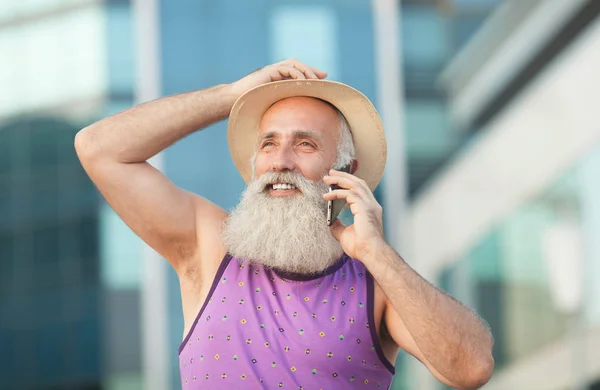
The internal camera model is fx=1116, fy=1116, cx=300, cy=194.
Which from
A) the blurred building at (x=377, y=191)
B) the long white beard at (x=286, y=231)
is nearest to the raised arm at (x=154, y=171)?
the long white beard at (x=286, y=231)

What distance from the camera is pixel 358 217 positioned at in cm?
344

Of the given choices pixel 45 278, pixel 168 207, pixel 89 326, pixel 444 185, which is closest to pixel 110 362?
pixel 89 326

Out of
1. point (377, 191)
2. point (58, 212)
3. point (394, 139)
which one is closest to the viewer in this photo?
point (377, 191)

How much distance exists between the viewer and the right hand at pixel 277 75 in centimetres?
386

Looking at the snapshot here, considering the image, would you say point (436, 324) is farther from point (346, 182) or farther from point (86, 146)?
point (86, 146)

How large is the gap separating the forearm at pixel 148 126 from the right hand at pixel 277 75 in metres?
0.10

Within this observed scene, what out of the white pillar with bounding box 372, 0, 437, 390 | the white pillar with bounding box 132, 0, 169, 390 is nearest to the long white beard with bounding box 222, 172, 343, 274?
the white pillar with bounding box 372, 0, 437, 390

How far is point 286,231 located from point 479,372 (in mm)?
823

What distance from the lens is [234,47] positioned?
736 inches

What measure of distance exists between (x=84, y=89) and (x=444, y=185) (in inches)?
267

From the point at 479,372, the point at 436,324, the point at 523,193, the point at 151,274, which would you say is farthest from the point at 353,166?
the point at 151,274

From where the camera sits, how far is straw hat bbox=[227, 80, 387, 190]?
12.6ft

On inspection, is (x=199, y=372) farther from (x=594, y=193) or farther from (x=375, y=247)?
(x=594, y=193)

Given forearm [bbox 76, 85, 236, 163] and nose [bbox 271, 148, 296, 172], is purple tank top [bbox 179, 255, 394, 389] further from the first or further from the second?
forearm [bbox 76, 85, 236, 163]
